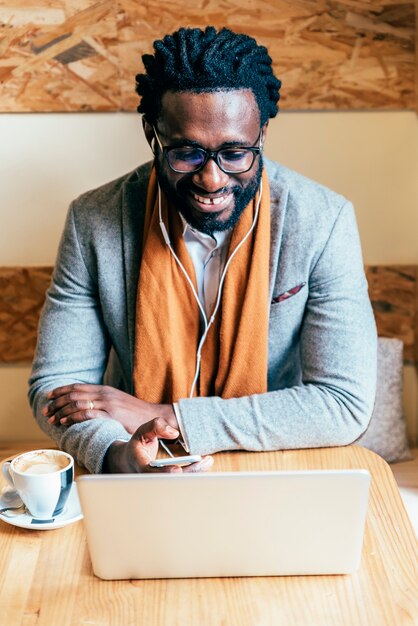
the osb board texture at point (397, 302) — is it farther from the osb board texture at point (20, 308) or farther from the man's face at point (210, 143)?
the osb board texture at point (20, 308)

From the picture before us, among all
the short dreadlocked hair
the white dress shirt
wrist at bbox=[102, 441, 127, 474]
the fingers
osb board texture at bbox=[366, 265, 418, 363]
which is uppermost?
the short dreadlocked hair

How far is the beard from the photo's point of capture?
5.57 ft

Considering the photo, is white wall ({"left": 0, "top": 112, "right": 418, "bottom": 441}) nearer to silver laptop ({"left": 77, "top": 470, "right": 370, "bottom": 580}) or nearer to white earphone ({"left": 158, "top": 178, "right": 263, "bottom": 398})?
white earphone ({"left": 158, "top": 178, "right": 263, "bottom": 398})

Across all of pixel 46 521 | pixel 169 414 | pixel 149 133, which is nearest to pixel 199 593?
pixel 46 521

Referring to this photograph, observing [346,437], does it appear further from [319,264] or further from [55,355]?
[55,355]

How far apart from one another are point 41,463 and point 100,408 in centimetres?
31

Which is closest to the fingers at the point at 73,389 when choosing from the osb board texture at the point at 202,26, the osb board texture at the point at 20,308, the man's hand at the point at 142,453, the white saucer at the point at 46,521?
the man's hand at the point at 142,453

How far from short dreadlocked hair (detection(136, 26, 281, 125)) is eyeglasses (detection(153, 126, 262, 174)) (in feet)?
0.31

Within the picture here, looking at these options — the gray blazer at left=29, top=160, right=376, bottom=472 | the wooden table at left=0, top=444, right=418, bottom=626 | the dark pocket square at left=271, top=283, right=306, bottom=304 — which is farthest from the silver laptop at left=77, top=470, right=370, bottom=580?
the dark pocket square at left=271, top=283, right=306, bottom=304

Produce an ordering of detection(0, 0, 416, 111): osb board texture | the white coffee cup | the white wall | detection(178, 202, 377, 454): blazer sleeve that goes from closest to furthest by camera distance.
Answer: the white coffee cup < detection(178, 202, 377, 454): blazer sleeve < detection(0, 0, 416, 111): osb board texture < the white wall

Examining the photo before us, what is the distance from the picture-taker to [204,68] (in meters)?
1.60

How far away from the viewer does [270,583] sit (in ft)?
3.67

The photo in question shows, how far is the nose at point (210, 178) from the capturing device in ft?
5.33

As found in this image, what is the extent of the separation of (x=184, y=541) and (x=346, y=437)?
545mm
